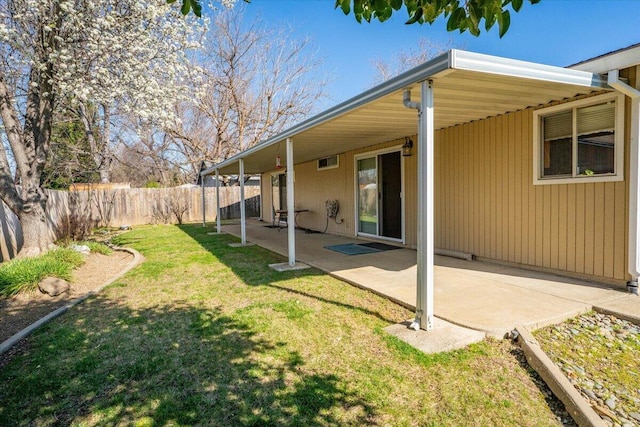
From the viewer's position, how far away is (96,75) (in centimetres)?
607

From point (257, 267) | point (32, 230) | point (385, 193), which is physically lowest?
point (257, 267)

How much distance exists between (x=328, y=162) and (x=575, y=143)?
6403mm

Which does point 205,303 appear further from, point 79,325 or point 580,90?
point 580,90

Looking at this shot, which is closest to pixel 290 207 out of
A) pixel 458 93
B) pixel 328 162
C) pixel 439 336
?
pixel 458 93

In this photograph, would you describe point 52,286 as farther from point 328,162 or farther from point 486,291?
point 328,162

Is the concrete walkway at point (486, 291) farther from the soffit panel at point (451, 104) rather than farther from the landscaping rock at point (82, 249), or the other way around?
the landscaping rock at point (82, 249)

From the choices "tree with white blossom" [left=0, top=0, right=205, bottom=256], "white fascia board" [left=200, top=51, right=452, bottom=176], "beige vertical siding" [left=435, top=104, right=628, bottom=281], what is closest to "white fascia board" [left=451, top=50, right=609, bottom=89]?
"white fascia board" [left=200, top=51, right=452, bottom=176]

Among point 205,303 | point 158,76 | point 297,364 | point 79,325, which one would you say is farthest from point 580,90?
point 158,76

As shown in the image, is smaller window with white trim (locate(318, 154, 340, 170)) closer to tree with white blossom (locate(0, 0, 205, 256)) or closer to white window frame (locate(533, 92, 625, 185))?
tree with white blossom (locate(0, 0, 205, 256))

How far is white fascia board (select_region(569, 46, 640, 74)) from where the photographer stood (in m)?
3.53

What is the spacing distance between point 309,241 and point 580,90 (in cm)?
601

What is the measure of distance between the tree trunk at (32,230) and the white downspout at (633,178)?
847 cm

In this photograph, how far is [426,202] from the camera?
2.95 metres

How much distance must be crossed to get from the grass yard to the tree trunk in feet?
10.2
